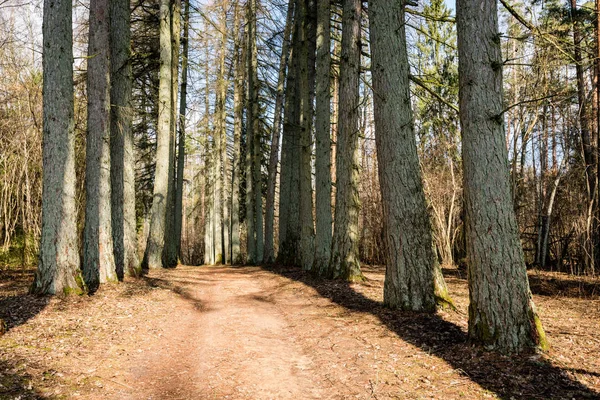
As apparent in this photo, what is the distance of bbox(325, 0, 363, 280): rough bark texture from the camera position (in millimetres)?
9422

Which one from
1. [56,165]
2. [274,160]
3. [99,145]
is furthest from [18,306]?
[274,160]

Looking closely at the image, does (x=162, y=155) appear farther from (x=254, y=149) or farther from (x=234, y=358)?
(x=234, y=358)

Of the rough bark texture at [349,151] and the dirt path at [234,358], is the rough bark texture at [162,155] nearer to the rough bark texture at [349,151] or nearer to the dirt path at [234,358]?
the dirt path at [234,358]

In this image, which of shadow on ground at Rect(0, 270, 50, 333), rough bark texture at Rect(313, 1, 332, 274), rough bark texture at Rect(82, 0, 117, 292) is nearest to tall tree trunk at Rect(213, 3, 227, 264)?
rough bark texture at Rect(313, 1, 332, 274)

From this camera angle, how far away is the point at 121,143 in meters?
10.6

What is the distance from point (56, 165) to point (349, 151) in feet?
19.3

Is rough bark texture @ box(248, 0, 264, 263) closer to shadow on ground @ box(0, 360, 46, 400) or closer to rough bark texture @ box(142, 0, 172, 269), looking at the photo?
rough bark texture @ box(142, 0, 172, 269)

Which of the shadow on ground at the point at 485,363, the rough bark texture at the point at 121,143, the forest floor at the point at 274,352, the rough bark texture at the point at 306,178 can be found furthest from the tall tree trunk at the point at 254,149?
the shadow on ground at the point at 485,363

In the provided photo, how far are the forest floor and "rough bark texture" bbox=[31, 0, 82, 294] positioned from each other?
1.76 ft

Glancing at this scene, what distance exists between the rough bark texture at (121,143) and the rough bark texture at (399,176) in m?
6.45

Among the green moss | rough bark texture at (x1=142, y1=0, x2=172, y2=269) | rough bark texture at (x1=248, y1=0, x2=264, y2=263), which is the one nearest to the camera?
the green moss

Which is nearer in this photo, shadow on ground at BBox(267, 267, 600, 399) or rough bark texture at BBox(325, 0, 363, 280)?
shadow on ground at BBox(267, 267, 600, 399)

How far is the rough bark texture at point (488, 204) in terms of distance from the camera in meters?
4.48

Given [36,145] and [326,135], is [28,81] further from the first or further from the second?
[326,135]
